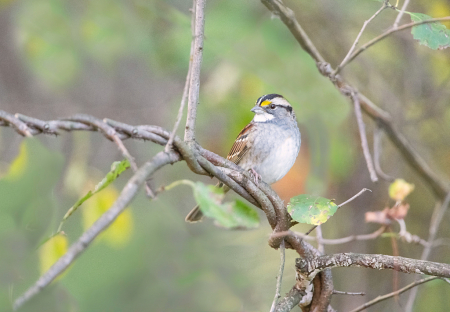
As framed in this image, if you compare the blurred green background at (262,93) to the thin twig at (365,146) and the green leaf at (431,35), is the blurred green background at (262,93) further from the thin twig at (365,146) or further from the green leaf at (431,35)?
the green leaf at (431,35)

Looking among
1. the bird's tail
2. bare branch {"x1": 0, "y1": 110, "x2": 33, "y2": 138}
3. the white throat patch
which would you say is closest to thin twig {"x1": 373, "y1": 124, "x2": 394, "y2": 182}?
the white throat patch

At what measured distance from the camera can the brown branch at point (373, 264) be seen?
135cm

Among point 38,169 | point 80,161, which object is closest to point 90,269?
point 38,169

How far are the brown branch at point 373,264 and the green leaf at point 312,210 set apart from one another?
0.14 meters

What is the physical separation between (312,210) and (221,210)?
48 centimetres

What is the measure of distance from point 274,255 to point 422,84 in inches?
73.0

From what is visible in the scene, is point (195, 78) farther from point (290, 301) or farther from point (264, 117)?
point (264, 117)

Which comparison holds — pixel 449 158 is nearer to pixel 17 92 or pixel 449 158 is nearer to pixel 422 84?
pixel 422 84

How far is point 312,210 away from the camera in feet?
4.91

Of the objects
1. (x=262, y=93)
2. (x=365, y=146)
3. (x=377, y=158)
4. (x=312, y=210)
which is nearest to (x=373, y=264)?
(x=312, y=210)

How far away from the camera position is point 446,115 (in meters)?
Answer: 3.89

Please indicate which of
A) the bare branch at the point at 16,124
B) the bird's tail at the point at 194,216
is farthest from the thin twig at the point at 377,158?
the bare branch at the point at 16,124

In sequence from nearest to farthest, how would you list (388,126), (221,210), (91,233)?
(91,233) → (221,210) → (388,126)

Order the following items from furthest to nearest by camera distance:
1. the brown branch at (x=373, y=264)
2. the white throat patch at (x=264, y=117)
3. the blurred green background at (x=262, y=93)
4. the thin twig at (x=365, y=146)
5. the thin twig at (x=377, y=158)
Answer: the blurred green background at (x=262, y=93) < the white throat patch at (x=264, y=117) < the thin twig at (x=377, y=158) < the thin twig at (x=365, y=146) < the brown branch at (x=373, y=264)
